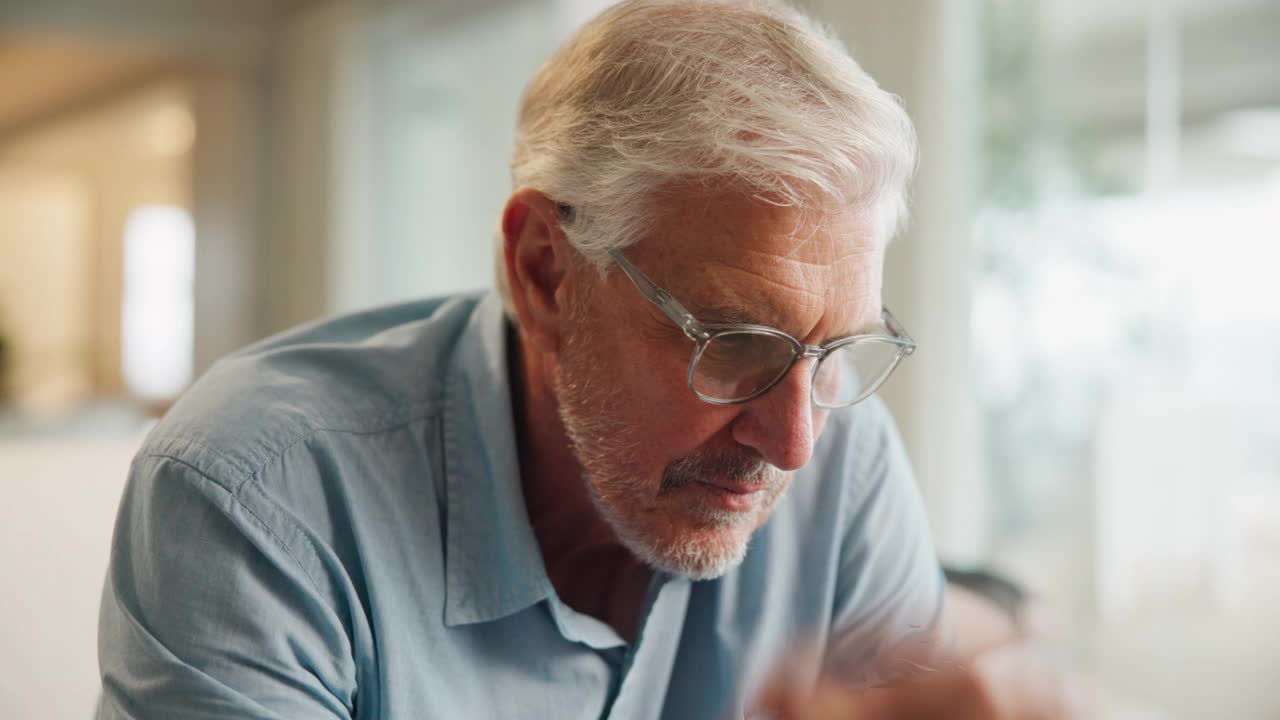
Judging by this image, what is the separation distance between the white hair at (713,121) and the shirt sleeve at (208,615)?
0.37m

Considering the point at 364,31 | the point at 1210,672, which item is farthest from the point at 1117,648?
the point at 364,31

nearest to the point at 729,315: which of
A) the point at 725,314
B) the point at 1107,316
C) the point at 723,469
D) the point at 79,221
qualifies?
the point at 725,314

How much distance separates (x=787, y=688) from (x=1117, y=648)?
2.11 m

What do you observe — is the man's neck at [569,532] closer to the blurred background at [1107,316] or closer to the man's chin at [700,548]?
the man's chin at [700,548]

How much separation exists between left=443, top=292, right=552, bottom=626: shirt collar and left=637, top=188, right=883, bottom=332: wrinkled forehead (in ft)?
0.72

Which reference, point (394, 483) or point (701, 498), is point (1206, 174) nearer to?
point (701, 498)

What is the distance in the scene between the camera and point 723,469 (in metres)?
1.05

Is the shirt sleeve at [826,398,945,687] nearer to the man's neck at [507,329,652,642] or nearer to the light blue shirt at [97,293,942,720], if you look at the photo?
the light blue shirt at [97,293,942,720]

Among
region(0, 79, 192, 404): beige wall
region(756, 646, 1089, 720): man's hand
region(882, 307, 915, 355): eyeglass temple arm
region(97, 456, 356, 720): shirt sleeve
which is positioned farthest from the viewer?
region(0, 79, 192, 404): beige wall

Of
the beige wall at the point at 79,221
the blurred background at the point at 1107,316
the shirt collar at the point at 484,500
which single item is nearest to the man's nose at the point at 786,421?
the shirt collar at the point at 484,500

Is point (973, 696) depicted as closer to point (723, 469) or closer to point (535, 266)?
point (723, 469)

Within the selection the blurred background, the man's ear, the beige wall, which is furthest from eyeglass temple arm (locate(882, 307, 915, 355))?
the beige wall

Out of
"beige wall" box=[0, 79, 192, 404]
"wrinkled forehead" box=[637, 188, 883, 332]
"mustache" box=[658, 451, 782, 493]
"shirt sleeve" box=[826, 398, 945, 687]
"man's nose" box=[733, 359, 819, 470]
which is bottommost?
"shirt sleeve" box=[826, 398, 945, 687]

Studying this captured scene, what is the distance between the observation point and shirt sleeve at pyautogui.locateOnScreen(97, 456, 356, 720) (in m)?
0.88
